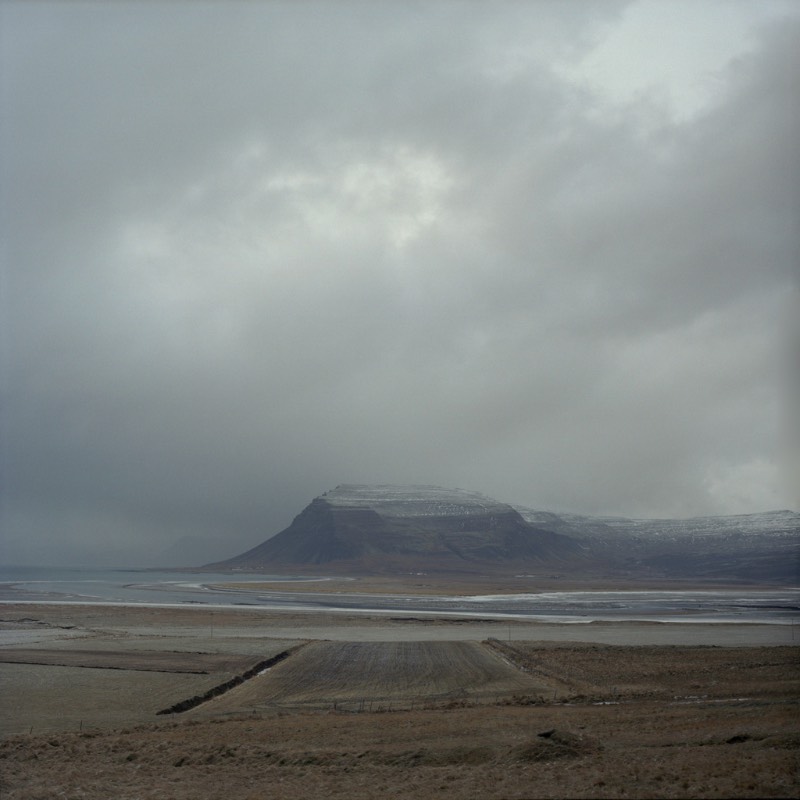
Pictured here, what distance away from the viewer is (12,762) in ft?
81.9

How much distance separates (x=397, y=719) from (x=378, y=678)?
47.5 ft

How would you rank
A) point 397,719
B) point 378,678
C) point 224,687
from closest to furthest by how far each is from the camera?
1. point 397,719
2. point 224,687
3. point 378,678

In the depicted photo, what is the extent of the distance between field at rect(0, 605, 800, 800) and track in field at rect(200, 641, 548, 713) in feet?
0.63

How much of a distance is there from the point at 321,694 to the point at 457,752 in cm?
1651

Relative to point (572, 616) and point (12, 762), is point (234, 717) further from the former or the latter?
point (572, 616)

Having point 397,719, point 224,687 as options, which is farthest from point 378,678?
point 397,719

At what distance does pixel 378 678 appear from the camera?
146ft

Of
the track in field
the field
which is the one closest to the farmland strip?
the field

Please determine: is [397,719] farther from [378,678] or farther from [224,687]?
[378,678]

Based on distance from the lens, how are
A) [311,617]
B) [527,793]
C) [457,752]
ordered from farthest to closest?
[311,617] < [457,752] < [527,793]

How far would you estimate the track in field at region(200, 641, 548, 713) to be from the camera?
123 feet

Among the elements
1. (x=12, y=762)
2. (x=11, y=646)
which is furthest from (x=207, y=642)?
(x=12, y=762)

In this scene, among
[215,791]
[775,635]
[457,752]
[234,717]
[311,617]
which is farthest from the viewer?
[311,617]

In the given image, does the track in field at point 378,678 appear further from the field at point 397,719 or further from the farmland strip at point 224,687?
the farmland strip at point 224,687
